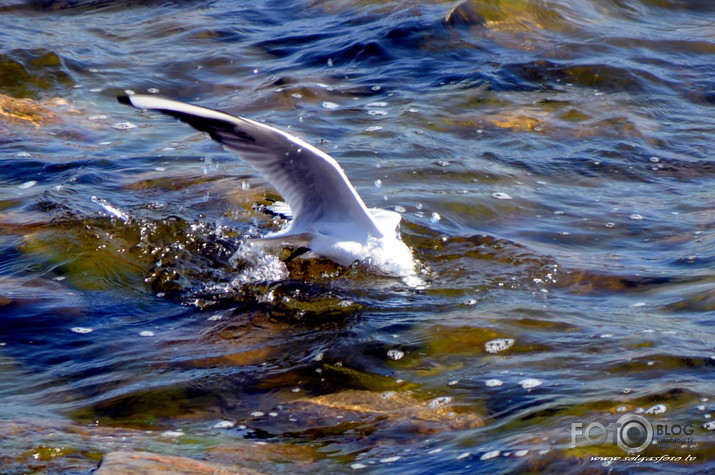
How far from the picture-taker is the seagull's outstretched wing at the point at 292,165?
5219 millimetres

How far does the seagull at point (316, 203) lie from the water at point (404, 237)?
170 mm

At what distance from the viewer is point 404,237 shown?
638 centimetres

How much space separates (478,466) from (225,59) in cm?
746

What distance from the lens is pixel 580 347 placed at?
4738 millimetres

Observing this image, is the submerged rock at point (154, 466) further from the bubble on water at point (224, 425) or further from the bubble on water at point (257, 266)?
the bubble on water at point (257, 266)

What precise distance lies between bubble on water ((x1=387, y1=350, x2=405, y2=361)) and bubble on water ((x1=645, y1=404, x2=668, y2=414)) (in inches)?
50.4

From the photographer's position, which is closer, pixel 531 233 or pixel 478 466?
pixel 478 466

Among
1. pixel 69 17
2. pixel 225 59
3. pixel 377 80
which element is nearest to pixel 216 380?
pixel 377 80

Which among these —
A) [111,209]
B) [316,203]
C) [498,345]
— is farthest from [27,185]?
[498,345]

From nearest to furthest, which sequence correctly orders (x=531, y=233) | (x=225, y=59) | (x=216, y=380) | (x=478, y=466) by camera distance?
(x=478, y=466), (x=216, y=380), (x=531, y=233), (x=225, y=59)

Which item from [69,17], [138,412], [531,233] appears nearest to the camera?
[138,412]

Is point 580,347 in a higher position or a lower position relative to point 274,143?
lower

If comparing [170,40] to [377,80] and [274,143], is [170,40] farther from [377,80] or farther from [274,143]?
[274,143]

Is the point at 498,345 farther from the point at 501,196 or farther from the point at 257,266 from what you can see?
the point at 501,196
